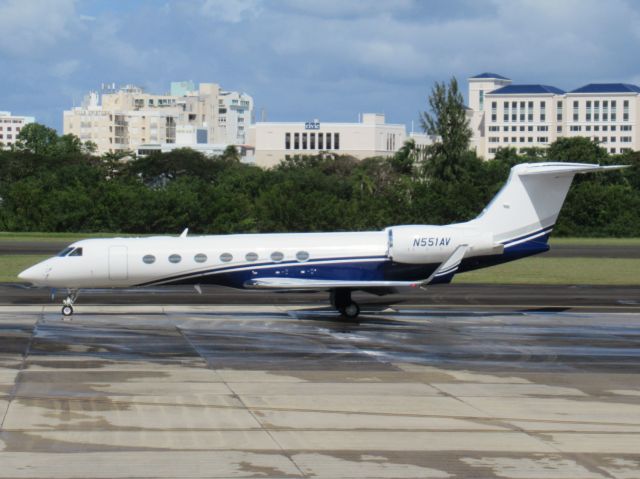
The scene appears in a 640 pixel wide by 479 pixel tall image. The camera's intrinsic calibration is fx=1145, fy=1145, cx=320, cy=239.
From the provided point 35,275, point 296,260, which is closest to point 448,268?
point 296,260

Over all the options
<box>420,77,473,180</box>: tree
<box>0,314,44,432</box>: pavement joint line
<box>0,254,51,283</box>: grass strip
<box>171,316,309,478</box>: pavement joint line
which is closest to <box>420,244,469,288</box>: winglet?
<box>171,316,309,478</box>: pavement joint line

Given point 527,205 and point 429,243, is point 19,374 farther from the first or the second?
point 527,205

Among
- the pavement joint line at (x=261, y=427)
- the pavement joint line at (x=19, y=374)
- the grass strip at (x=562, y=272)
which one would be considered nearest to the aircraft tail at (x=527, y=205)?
the pavement joint line at (x=261, y=427)

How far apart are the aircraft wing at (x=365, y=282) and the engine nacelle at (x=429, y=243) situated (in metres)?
0.26

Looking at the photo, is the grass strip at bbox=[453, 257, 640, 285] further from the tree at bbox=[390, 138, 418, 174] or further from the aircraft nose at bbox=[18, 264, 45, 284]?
the tree at bbox=[390, 138, 418, 174]

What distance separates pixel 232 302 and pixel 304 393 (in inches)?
686

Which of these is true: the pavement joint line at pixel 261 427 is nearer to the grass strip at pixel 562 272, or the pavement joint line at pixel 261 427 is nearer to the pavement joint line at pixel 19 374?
the pavement joint line at pixel 19 374

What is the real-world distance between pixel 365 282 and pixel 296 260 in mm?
2060

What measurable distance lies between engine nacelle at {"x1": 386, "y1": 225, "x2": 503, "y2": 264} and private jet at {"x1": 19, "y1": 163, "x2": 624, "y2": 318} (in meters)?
0.03

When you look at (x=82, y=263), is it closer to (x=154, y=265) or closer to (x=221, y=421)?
(x=154, y=265)

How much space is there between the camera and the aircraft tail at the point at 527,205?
3312 cm

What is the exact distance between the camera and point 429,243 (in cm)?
3216

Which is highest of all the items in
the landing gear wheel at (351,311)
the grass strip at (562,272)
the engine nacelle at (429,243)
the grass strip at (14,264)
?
the engine nacelle at (429,243)

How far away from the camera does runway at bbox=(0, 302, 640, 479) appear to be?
14671 mm
